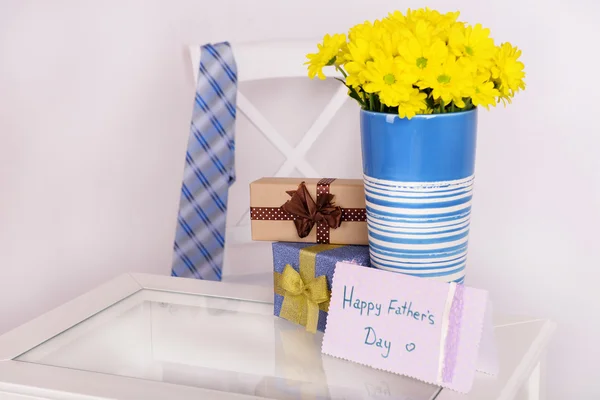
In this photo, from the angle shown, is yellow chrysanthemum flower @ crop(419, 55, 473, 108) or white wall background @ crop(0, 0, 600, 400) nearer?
yellow chrysanthemum flower @ crop(419, 55, 473, 108)

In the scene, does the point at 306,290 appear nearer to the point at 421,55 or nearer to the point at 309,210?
the point at 309,210

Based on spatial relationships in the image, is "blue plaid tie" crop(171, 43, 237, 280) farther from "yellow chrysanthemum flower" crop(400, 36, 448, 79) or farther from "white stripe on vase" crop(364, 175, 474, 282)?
"yellow chrysanthemum flower" crop(400, 36, 448, 79)

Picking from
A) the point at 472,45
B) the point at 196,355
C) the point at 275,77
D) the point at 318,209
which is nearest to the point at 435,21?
the point at 472,45

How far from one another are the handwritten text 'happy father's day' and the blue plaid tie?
0.65m

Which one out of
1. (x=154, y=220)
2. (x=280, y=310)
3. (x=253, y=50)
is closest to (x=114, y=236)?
(x=154, y=220)

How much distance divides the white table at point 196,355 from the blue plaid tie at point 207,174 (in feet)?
1.09

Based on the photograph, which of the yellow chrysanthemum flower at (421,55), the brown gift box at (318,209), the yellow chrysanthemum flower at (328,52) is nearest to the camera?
the yellow chrysanthemum flower at (421,55)

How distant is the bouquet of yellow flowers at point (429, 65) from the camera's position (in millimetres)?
836

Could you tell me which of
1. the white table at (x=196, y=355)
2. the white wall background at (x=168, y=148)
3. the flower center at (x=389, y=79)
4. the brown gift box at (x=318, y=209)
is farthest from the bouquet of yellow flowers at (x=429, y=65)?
the white wall background at (x=168, y=148)

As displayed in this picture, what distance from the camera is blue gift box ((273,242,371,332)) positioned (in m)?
1.01

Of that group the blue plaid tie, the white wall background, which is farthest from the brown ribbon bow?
the white wall background

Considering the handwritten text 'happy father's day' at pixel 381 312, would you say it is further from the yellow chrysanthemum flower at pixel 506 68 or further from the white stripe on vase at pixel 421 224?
the yellow chrysanthemum flower at pixel 506 68

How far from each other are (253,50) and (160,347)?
2.50ft

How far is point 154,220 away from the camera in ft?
6.49
